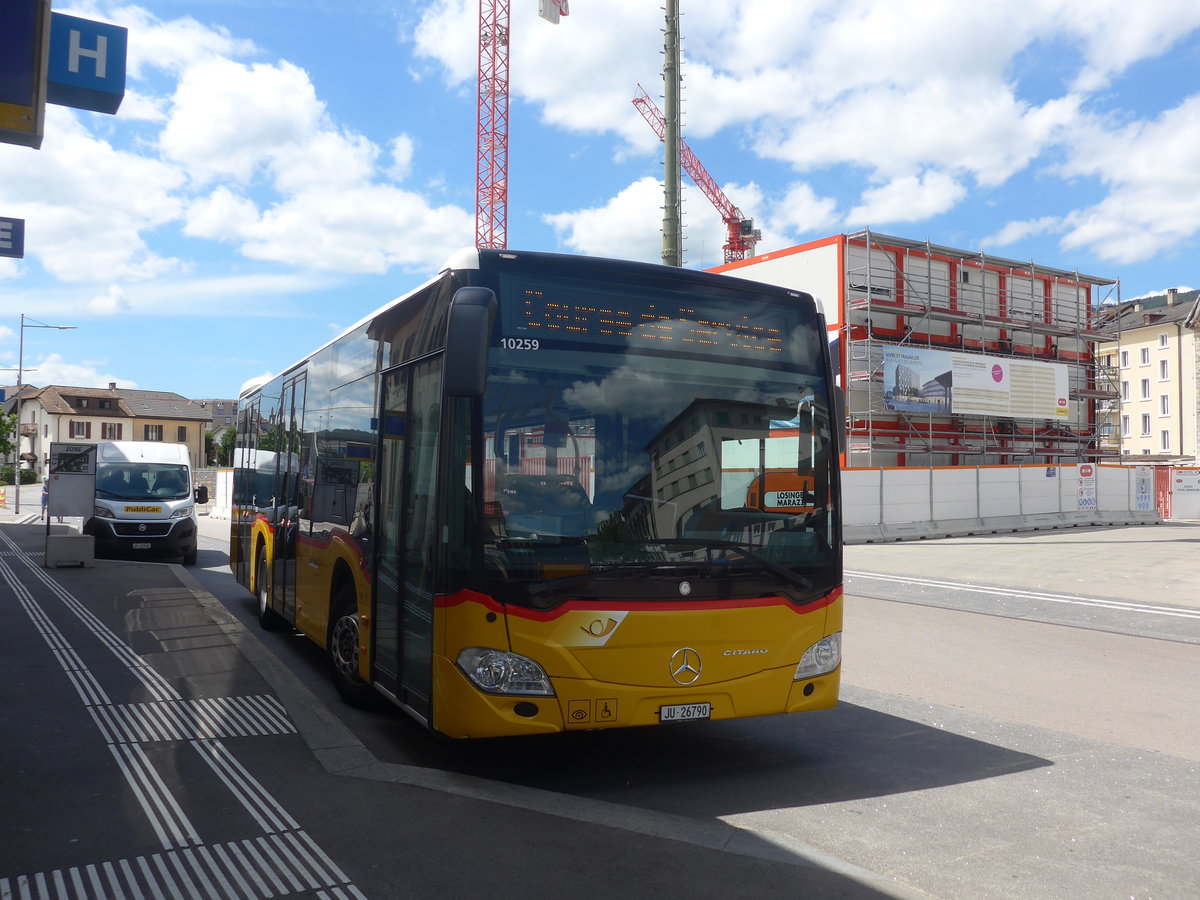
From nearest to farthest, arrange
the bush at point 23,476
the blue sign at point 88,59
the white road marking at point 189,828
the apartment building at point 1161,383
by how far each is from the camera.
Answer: the white road marking at point 189,828
the blue sign at point 88,59
the apartment building at point 1161,383
the bush at point 23,476

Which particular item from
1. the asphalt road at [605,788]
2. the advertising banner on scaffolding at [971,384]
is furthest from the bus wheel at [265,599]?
the advertising banner on scaffolding at [971,384]

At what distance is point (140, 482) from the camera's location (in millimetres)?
19797

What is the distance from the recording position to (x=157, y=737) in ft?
20.3

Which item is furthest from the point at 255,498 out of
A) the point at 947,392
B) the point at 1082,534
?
the point at 947,392

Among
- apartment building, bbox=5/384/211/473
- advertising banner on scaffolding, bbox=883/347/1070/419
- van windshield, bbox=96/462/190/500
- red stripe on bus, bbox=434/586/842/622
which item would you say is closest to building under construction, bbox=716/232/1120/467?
advertising banner on scaffolding, bbox=883/347/1070/419

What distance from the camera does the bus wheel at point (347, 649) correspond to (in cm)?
677

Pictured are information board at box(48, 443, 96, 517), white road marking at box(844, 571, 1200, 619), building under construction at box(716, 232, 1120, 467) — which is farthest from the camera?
building under construction at box(716, 232, 1120, 467)

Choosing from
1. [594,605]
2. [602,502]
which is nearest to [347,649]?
[594,605]

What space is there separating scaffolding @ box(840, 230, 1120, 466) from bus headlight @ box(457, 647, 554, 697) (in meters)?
29.9

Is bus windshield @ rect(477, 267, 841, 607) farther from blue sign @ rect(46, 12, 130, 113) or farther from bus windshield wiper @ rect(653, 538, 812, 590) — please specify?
blue sign @ rect(46, 12, 130, 113)

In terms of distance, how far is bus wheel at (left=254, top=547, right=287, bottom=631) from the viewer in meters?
10.3

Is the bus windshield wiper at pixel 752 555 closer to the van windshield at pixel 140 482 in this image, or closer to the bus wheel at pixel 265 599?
the bus wheel at pixel 265 599

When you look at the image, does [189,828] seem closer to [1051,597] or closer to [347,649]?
[347,649]

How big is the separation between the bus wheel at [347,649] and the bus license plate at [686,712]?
91.3 inches
